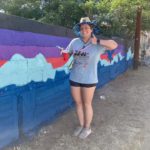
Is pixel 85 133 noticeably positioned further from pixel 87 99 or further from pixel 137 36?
pixel 137 36

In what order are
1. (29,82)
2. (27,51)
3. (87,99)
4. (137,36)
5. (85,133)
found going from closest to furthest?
(27,51) < (29,82) < (87,99) < (85,133) < (137,36)

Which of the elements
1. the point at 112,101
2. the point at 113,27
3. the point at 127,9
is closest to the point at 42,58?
the point at 112,101

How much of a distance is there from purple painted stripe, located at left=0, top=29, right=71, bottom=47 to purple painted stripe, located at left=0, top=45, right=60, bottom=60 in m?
0.06

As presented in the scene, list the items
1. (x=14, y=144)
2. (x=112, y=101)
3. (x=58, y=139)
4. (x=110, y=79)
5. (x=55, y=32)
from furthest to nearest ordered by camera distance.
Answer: (x=110, y=79) < (x=112, y=101) < (x=55, y=32) < (x=58, y=139) < (x=14, y=144)

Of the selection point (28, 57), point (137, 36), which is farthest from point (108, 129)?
point (137, 36)

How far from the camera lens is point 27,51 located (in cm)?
555

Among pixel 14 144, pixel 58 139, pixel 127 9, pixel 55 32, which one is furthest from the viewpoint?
pixel 127 9

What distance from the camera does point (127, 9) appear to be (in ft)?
61.4

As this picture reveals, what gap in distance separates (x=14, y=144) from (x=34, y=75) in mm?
1112

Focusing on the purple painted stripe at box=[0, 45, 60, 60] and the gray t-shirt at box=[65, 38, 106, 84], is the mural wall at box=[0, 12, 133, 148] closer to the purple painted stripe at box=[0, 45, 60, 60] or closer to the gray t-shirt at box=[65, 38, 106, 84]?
the purple painted stripe at box=[0, 45, 60, 60]

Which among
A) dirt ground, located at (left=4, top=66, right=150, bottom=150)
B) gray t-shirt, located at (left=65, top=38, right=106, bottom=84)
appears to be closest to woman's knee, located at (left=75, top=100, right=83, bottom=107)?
gray t-shirt, located at (left=65, top=38, right=106, bottom=84)

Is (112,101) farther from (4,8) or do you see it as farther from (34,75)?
(4,8)

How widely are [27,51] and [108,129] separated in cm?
205

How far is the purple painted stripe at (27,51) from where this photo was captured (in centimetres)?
490
